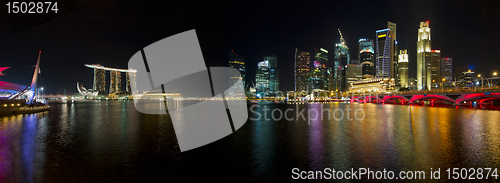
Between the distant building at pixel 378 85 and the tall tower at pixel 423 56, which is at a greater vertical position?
the tall tower at pixel 423 56

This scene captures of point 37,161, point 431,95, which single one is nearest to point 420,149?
point 37,161

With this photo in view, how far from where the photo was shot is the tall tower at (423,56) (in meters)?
176

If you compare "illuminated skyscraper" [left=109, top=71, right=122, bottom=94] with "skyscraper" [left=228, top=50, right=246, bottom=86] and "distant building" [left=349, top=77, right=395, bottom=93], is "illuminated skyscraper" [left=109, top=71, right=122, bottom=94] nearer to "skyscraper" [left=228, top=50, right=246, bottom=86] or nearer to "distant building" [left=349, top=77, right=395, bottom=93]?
"skyscraper" [left=228, top=50, right=246, bottom=86]

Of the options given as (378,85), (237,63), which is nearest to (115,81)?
(237,63)

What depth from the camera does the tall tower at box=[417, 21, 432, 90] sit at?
6934 inches

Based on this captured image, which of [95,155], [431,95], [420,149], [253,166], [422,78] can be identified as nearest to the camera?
[253,166]

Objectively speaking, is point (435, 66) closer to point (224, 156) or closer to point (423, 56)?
point (423, 56)

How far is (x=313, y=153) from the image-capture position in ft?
41.2

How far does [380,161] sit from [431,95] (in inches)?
2658

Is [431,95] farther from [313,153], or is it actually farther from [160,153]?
[160,153]

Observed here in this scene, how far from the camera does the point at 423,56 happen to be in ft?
594

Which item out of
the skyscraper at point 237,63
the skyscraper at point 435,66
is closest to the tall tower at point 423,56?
the skyscraper at point 435,66

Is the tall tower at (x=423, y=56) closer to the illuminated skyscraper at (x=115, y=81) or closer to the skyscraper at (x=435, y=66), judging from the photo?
the skyscraper at (x=435, y=66)

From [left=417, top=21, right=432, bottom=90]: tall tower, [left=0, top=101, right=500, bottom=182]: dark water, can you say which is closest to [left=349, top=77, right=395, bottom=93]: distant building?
[left=417, top=21, right=432, bottom=90]: tall tower
